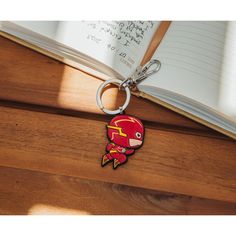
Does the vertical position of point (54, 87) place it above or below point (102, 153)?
above

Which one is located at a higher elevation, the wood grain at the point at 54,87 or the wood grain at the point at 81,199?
the wood grain at the point at 54,87

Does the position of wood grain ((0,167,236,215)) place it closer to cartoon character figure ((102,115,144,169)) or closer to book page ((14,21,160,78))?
cartoon character figure ((102,115,144,169))

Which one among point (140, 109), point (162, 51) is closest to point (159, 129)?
point (140, 109)

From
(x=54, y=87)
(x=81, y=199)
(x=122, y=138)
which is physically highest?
(x=54, y=87)

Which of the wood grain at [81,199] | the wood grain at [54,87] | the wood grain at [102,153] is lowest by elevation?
the wood grain at [81,199]

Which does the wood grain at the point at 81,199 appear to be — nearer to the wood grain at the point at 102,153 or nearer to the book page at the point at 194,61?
the wood grain at the point at 102,153

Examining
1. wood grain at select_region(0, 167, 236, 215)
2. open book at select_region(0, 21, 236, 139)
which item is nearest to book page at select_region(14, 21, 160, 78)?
open book at select_region(0, 21, 236, 139)

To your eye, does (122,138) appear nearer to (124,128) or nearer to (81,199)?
(124,128)

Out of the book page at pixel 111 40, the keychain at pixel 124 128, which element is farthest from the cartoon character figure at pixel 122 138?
the book page at pixel 111 40

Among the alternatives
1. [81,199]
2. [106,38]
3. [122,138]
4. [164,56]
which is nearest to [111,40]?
[106,38]
